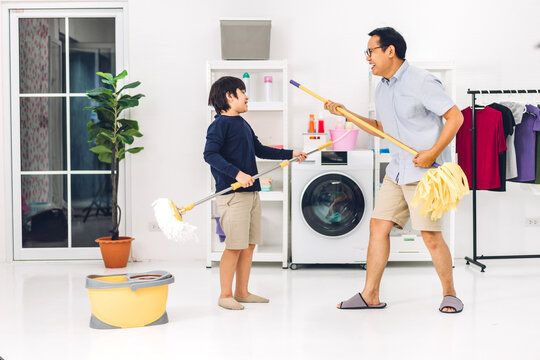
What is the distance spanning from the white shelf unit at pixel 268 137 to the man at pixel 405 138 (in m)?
1.25

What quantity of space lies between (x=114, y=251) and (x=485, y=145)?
2.80 metres

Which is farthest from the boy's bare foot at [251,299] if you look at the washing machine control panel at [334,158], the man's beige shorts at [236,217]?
the washing machine control panel at [334,158]

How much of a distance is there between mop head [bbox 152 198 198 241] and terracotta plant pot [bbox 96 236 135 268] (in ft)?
5.56

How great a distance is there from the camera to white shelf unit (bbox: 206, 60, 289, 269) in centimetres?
407

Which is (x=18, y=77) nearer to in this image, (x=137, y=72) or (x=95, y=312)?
(x=137, y=72)

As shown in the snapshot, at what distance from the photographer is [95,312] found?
8.41 feet

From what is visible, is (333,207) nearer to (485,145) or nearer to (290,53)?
(485,145)

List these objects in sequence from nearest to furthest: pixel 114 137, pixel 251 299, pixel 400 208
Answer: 1. pixel 400 208
2. pixel 251 299
3. pixel 114 137

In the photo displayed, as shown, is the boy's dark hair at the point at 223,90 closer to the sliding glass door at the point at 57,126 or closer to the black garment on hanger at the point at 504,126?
the sliding glass door at the point at 57,126

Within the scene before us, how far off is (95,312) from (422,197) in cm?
158

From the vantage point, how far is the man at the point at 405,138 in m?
2.64

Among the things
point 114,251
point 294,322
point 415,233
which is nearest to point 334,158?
point 415,233

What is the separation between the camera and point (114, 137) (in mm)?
4070

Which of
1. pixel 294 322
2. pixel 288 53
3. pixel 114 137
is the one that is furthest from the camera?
pixel 288 53
